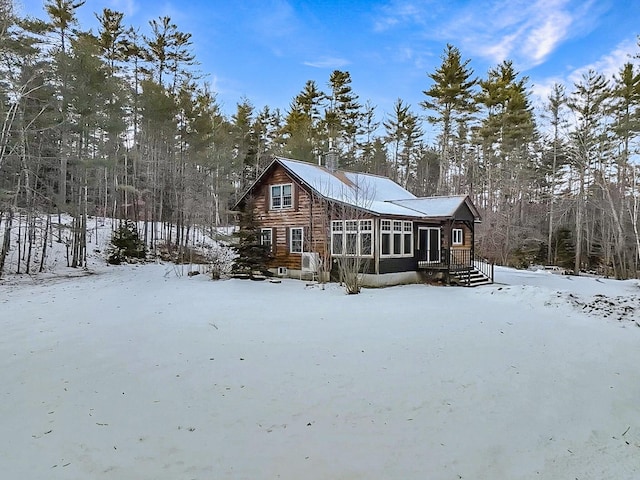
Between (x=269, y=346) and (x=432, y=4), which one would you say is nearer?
(x=269, y=346)

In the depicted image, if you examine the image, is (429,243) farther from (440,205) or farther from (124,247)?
(124,247)

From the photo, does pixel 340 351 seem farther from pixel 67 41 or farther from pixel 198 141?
pixel 198 141

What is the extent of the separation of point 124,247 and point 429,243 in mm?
14505

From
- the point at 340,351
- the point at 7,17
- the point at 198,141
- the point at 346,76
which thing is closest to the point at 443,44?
the point at 346,76

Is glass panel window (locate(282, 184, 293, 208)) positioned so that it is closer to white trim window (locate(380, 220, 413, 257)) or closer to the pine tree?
white trim window (locate(380, 220, 413, 257))

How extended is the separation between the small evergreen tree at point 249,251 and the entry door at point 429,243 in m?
6.36

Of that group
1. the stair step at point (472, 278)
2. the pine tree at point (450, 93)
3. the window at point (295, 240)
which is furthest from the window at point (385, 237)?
the pine tree at point (450, 93)

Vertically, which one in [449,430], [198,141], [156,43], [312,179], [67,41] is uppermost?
[156,43]

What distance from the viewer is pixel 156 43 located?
21406 mm

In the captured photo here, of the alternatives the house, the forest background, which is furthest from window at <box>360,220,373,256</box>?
the forest background

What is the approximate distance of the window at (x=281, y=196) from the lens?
54.0 feet

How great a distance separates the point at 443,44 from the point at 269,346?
2390 centimetres

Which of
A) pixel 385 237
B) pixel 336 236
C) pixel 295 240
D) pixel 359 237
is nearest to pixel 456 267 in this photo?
pixel 385 237

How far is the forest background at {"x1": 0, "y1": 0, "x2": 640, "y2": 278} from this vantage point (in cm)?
1508
